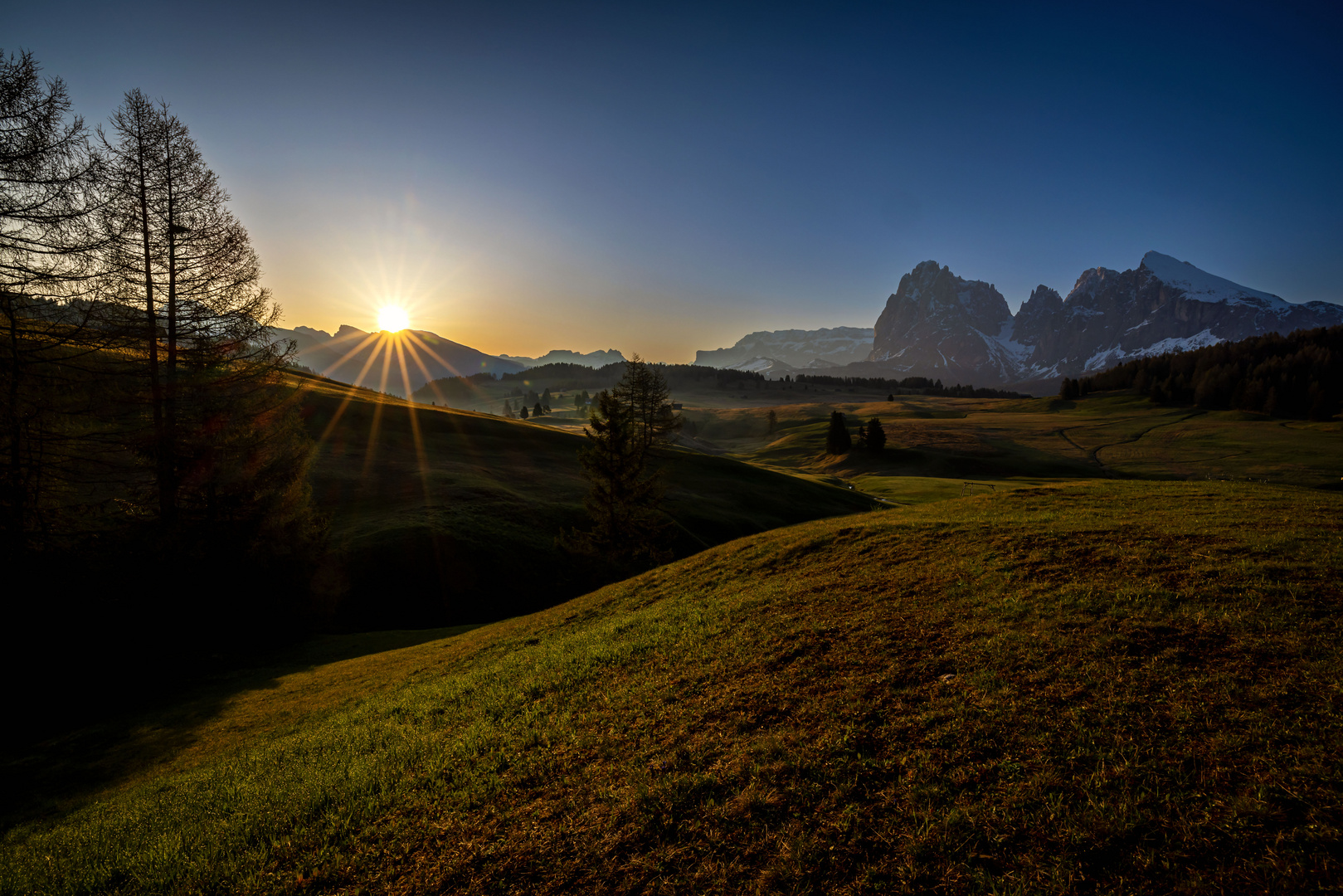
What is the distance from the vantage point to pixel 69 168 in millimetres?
16781

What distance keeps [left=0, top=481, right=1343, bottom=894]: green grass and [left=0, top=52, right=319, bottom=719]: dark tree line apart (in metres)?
12.1

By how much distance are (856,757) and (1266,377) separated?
731ft

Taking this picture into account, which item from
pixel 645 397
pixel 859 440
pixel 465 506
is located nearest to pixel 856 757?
pixel 465 506

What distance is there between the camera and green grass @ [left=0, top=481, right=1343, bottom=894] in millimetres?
5422

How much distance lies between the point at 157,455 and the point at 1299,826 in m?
33.3

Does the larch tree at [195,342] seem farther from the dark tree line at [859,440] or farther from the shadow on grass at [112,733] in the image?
the dark tree line at [859,440]

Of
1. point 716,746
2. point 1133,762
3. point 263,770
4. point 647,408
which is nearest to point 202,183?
point 263,770

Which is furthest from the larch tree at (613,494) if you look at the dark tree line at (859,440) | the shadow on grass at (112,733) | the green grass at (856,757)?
the dark tree line at (859,440)

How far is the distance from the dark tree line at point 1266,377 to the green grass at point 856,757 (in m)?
188

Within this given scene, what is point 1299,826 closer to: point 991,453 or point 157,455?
point 157,455

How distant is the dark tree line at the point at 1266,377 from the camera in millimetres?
138250

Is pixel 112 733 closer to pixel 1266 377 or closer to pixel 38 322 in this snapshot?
pixel 38 322

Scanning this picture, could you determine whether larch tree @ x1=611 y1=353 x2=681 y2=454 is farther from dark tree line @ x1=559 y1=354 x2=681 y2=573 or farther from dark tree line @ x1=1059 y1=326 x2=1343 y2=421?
dark tree line @ x1=1059 y1=326 x2=1343 y2=421

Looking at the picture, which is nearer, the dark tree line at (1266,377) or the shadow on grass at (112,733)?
the shadow on grass at (112,733)
